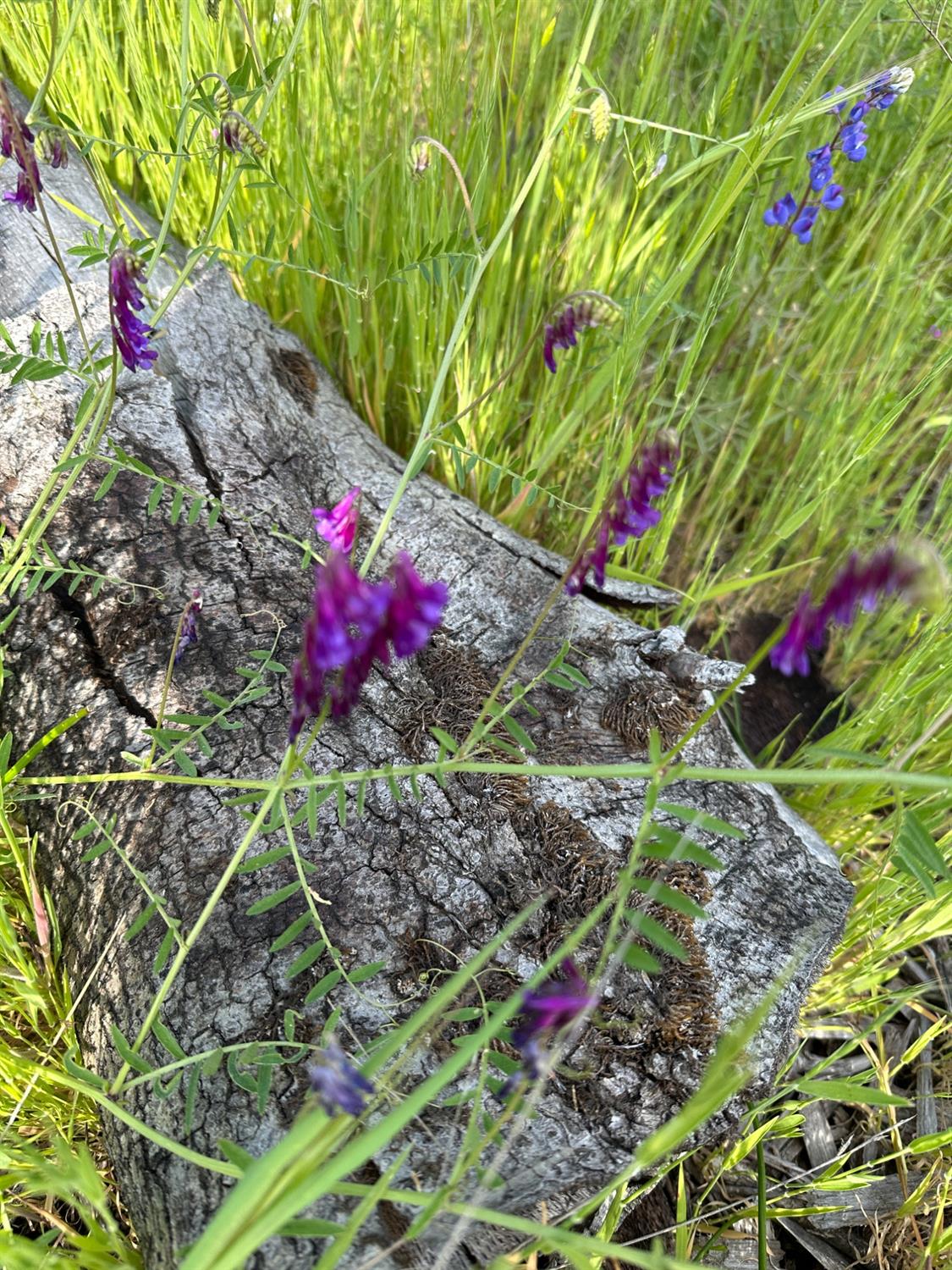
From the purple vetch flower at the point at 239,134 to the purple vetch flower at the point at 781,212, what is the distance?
→ 38.3 inches

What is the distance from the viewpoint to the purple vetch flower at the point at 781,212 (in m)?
1.65

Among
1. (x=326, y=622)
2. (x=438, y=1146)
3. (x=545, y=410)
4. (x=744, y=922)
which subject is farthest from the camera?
(x=545, y=410)

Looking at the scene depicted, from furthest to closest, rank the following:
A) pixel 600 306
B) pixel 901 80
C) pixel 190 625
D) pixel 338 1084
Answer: pixel 901 80 < pixel 190 625 < pixel 600 306 < pixel 338 1084

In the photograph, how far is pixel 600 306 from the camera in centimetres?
96

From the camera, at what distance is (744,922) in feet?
3.80

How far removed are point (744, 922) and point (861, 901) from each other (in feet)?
1.67

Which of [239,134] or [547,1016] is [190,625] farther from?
[547,1016]

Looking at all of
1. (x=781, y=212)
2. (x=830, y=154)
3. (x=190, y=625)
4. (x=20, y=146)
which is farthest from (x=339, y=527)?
(x=830, y=154)

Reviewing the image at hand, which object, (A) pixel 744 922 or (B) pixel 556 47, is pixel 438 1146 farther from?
(B) pixel 556 47

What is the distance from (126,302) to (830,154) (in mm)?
1389

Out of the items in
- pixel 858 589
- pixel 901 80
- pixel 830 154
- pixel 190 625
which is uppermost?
pixel 901 80

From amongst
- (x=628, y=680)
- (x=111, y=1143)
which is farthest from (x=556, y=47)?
(x=111, y=1143)

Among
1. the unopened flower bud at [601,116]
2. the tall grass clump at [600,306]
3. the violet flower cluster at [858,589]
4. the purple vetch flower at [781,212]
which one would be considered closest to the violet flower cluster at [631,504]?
the tall grass clump at [600,306]

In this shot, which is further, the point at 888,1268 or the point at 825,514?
the point at 825,514
